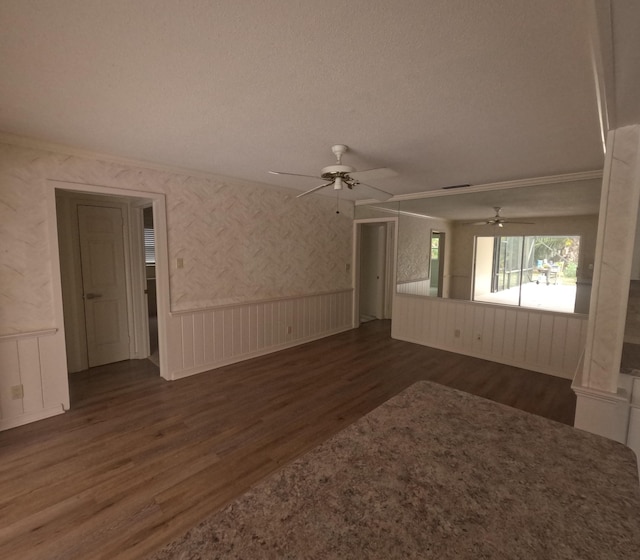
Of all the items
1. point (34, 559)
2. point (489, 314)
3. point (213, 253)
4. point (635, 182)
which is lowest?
point (34, 559)

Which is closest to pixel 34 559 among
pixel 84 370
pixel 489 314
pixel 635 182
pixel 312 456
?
pixel 312 456

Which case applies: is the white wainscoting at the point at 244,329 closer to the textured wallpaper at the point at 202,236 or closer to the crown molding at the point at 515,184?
the textured wallpaper at the point at 202,236

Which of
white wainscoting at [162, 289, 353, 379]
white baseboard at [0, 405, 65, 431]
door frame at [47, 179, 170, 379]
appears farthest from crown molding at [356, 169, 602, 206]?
white baseboard at [0, 405, 65, 431]

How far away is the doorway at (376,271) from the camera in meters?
6.66

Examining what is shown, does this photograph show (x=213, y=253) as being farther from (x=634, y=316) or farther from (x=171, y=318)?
(x=634, y=316)

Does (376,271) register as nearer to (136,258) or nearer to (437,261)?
(437,261)

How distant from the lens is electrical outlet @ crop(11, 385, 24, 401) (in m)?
2.69

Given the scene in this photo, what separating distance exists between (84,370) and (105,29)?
3.85 meters

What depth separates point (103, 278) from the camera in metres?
3.98

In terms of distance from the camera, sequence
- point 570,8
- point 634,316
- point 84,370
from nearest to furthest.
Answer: point 570,8 < point 634,316 < point 84,370

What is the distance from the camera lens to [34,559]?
1566mm

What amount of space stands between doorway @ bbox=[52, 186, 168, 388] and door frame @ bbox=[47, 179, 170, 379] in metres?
0.01

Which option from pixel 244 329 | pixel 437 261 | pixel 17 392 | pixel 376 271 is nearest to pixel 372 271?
pixel 376 271

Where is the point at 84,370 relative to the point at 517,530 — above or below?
below
